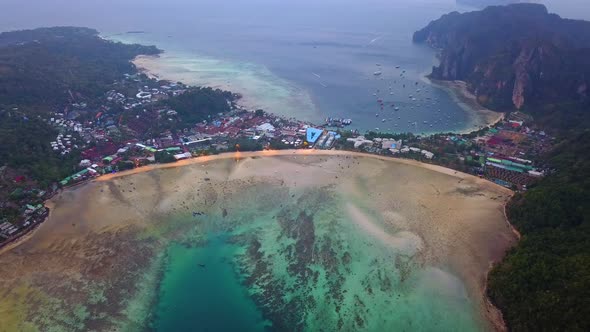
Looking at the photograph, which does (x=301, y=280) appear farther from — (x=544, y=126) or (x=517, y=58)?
(x=517, y=58)

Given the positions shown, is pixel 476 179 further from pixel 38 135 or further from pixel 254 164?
pixel 38 135

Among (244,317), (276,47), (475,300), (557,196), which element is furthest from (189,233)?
(276,47)

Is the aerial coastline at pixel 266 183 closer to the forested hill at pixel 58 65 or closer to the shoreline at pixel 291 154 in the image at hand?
the shoreline at pixel 291 154

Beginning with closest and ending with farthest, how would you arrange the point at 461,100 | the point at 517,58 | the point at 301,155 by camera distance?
the point at 301,155 < the point at 517,58 < the point at 461,100

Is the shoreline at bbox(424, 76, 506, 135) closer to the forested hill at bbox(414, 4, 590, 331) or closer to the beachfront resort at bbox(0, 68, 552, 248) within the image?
the forested hill at bbox(414, 4, 590, 331)

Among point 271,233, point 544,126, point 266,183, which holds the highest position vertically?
point 544,126

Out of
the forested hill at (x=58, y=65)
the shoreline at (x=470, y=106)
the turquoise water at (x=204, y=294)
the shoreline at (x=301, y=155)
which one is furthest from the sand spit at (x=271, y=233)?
the forested hill at (x=58, y=65)

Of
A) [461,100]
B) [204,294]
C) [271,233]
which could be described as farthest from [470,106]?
[204,294]
